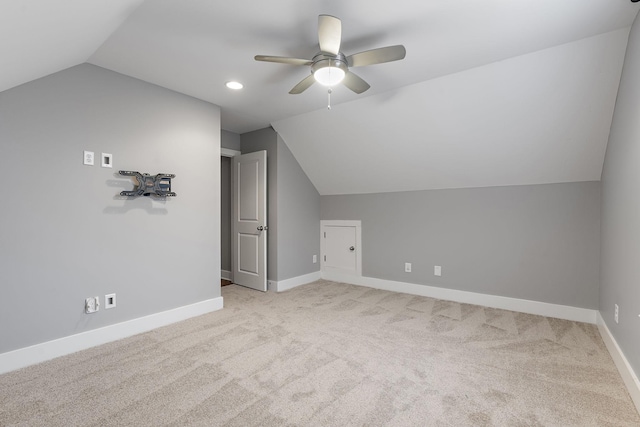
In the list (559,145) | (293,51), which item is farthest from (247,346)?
(559,145)

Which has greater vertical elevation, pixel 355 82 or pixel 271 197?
pixel 355 82

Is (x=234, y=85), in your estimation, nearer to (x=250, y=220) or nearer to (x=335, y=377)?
(x=250, y=220)

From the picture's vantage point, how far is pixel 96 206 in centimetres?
246

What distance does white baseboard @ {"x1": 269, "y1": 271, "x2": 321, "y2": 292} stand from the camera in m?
4.08

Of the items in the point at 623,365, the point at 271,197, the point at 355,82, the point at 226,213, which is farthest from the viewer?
the point at 226,213

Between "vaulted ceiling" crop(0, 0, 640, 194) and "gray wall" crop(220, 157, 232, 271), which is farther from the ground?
"vaulted ceiling" crop(0, 0, 640, 194)

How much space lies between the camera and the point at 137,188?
269 centimetres

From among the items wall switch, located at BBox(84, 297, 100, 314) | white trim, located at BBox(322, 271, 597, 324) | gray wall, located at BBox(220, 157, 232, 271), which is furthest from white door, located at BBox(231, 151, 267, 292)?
wall switch, located at BBox(84, 297, 100, 314)

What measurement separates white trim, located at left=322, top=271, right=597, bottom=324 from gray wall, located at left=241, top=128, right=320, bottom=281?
784 mm

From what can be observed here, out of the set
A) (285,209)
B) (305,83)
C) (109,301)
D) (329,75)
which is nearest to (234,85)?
(305,83)

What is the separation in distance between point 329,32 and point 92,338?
293 cm

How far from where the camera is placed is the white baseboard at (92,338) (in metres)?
2.08

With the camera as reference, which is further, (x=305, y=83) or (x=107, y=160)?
(x=107, y=160)

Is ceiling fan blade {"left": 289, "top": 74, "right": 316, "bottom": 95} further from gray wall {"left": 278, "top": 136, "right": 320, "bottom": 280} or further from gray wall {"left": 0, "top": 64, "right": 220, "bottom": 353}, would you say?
gray wall {"left": 278, "top": 136, "right": 320, "bottom": 280}
